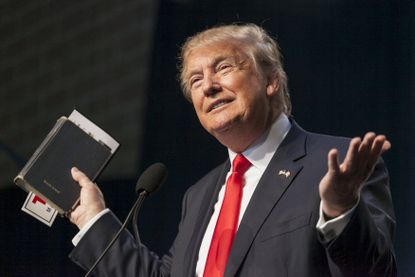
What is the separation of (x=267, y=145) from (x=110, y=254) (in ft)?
1.83

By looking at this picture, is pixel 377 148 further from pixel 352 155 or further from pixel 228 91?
pixel 228 91

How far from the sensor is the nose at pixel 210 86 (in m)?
2.09

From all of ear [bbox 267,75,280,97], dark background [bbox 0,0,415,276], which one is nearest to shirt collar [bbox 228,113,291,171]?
ear [bbox 267,75,280,97]

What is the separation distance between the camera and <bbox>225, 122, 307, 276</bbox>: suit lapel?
174 centimetres

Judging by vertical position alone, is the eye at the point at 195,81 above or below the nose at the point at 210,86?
above

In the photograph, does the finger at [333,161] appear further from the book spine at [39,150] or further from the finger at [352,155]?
the book spine at [39,150]

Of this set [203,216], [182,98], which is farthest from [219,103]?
[182,98]

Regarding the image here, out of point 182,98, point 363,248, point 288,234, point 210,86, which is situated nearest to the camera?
point 363,248

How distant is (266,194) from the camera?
5.90 feet

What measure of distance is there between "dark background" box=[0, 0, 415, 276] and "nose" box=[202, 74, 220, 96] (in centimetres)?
114

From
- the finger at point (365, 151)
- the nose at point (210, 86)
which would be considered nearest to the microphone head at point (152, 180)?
the nose at point (210, 86)

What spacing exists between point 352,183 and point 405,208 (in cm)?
184

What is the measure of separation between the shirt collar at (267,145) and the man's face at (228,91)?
0.03m

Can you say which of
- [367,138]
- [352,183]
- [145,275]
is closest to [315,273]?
[352,183]
